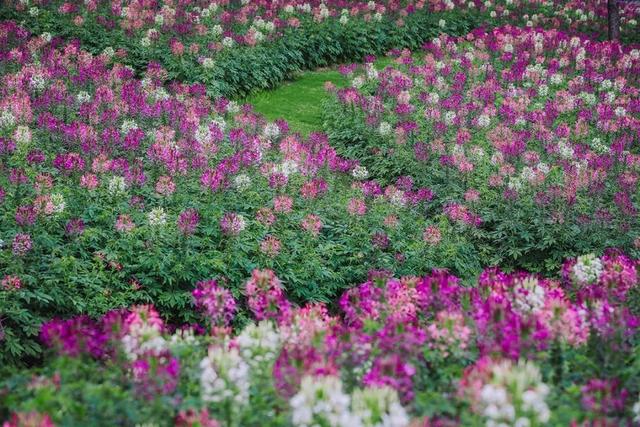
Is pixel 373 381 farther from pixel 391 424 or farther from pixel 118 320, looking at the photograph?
pixel 118 320

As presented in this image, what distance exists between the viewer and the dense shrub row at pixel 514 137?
26.3ft

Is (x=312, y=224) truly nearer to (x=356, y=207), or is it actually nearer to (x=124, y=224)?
(x=356, y=207)

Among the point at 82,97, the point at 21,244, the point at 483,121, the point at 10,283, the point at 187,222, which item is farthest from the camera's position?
the point at 483,121

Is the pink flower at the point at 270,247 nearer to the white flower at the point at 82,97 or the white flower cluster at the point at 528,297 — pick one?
the white flower cluster at the point at 528,297

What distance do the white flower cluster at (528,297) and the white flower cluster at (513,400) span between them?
3.91 ft

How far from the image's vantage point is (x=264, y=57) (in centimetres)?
1324

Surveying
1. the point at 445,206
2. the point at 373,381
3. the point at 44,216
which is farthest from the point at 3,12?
the point at 373,381

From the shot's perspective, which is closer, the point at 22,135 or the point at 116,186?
the point at 116,186

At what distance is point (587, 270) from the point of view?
5109 millimetres

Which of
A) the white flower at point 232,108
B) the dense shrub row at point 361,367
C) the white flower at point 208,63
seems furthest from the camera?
the white flower at point 208,63

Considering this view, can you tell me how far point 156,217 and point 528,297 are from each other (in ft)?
11.7

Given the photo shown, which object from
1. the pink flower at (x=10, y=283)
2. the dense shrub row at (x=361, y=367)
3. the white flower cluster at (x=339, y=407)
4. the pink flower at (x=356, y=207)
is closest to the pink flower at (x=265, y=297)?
the dense shrub row at (x=361, y=367)

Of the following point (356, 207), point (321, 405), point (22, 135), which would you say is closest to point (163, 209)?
point (22, 135)

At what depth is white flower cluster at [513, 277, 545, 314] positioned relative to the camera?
4289 millimetres
